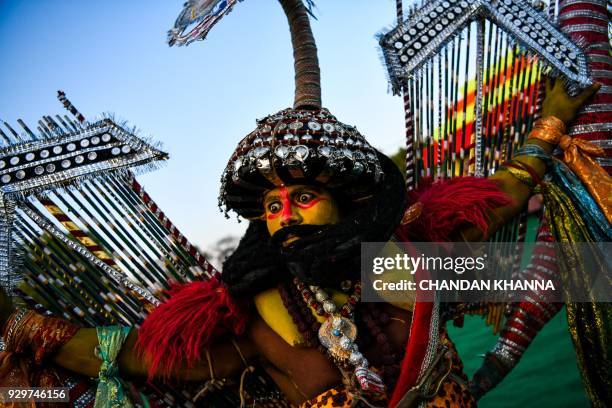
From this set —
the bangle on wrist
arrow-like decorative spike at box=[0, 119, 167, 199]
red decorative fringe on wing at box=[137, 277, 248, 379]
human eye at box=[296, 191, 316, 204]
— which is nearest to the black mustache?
human eye at box=[296, 191, 316, 204]

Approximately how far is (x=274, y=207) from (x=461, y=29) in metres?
1.29

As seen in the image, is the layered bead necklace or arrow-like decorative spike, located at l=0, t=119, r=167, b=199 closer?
the layered bead necklace

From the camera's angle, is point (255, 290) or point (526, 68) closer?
point (255, 290)

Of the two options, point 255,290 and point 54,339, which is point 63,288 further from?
point 255,290

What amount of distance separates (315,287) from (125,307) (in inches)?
36.8

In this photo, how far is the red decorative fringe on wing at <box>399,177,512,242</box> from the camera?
106 inches

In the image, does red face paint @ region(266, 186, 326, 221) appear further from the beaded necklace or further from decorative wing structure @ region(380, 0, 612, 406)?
decorative wing structure @ region(380, 0, 612, 406)

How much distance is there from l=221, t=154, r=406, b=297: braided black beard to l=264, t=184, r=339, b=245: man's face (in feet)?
0.12

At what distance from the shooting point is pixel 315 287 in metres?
2.43

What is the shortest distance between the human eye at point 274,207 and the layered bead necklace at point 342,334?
0.88 feet

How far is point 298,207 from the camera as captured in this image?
2471 millimetres

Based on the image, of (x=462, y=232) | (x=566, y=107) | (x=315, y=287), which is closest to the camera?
(x=315, y=287)

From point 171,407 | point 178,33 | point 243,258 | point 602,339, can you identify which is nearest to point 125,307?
point 171,407

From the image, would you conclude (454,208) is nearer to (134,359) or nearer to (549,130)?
(549,130)
